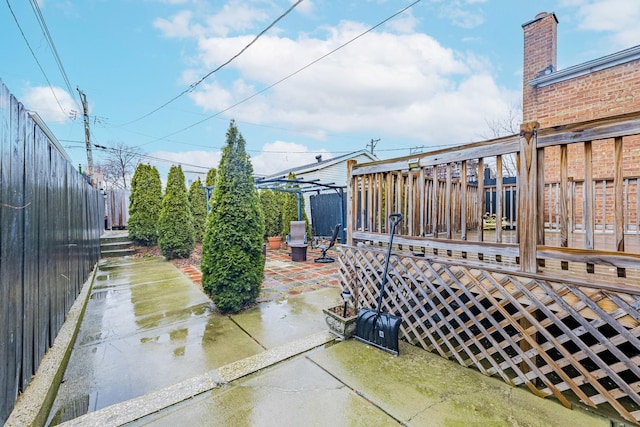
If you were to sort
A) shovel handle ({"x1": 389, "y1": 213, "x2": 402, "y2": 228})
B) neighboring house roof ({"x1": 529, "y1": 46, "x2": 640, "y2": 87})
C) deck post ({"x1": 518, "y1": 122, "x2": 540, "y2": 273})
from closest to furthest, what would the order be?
deck post ({"x1": 518, "y1": 122, "x2": 540, "y2": 273})
shovel handle ({"x1": 389, "y1": 213, "x2": 402, "y2": 228})
neighboring house roof ({"x1": 529, "y1": 46, "x2": 640, "y2": 87})

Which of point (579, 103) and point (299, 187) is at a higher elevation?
point (579, 103)

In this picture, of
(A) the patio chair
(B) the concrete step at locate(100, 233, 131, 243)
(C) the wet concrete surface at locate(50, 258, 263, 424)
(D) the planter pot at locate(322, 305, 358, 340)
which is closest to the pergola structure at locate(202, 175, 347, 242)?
(A) the patio chair

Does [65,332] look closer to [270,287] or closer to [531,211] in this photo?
[270,287]

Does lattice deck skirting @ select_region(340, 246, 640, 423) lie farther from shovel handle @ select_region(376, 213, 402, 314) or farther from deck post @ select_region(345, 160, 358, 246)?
deck post @ select_region(345, 160, 358, 246)

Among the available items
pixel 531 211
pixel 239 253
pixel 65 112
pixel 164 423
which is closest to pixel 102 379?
pixel 164 423

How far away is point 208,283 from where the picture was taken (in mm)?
3955

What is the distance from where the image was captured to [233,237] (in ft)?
13.3

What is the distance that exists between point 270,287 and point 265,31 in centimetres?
498

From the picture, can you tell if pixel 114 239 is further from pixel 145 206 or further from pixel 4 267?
pixel 4 267

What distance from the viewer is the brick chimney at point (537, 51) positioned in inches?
272

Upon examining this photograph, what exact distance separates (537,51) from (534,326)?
769 cm

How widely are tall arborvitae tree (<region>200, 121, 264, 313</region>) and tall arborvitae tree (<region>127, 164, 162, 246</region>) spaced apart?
6.28 metres

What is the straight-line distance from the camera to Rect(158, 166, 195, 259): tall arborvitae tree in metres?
7.86

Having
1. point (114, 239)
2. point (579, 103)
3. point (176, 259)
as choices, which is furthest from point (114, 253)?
point (579, 103)
